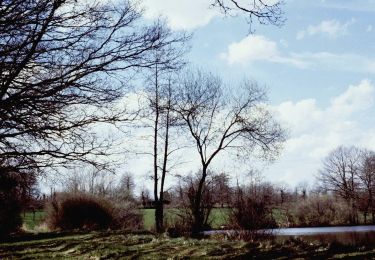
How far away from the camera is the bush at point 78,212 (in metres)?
28.6

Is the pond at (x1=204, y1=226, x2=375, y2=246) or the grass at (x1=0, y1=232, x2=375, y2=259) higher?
the grass at (x1=0, y1=232, x2=375, y2=259)

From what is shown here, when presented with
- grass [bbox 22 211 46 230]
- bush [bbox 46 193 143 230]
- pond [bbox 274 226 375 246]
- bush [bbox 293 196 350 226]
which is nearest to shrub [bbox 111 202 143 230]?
bush [bbox 46 193 143 230]

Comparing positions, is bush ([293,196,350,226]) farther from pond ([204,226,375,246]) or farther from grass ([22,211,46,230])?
grass ([22,211,46,230])

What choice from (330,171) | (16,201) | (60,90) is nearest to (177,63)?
(60,90)

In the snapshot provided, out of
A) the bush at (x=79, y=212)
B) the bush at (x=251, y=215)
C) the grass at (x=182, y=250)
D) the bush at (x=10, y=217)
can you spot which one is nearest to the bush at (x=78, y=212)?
the bush at (x=79, y=212)

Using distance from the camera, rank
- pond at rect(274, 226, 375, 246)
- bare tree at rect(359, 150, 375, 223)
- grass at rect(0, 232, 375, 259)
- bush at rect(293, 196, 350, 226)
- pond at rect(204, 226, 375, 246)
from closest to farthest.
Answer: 1. grass at rect(0, 232, 375, 259)
2. pond at rect(204, 226, 375, 246)
3. pond at rect(274, 226, 375, 246)
4. bush at rect(293, 196, 350, 226)
5. bare tree at rect(359, 150, 375, 223)

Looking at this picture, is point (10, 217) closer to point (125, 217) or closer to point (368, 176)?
point (125, 217)

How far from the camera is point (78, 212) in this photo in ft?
94.6

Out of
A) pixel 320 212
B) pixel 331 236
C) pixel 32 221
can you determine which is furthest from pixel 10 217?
pixel 320 212

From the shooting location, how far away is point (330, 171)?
7306cm

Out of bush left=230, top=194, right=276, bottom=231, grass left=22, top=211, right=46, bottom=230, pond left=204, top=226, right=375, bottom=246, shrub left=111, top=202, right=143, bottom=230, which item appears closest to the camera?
bush left=230, top=194, right=276, bottom=231

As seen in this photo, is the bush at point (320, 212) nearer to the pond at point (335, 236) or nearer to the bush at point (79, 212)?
the pond at point (335, 236)

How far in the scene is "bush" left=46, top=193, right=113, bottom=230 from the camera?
28641mm

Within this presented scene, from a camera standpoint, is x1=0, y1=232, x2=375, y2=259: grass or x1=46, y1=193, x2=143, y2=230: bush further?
x1=46, y1=193, x2=143, y2=230: bush
